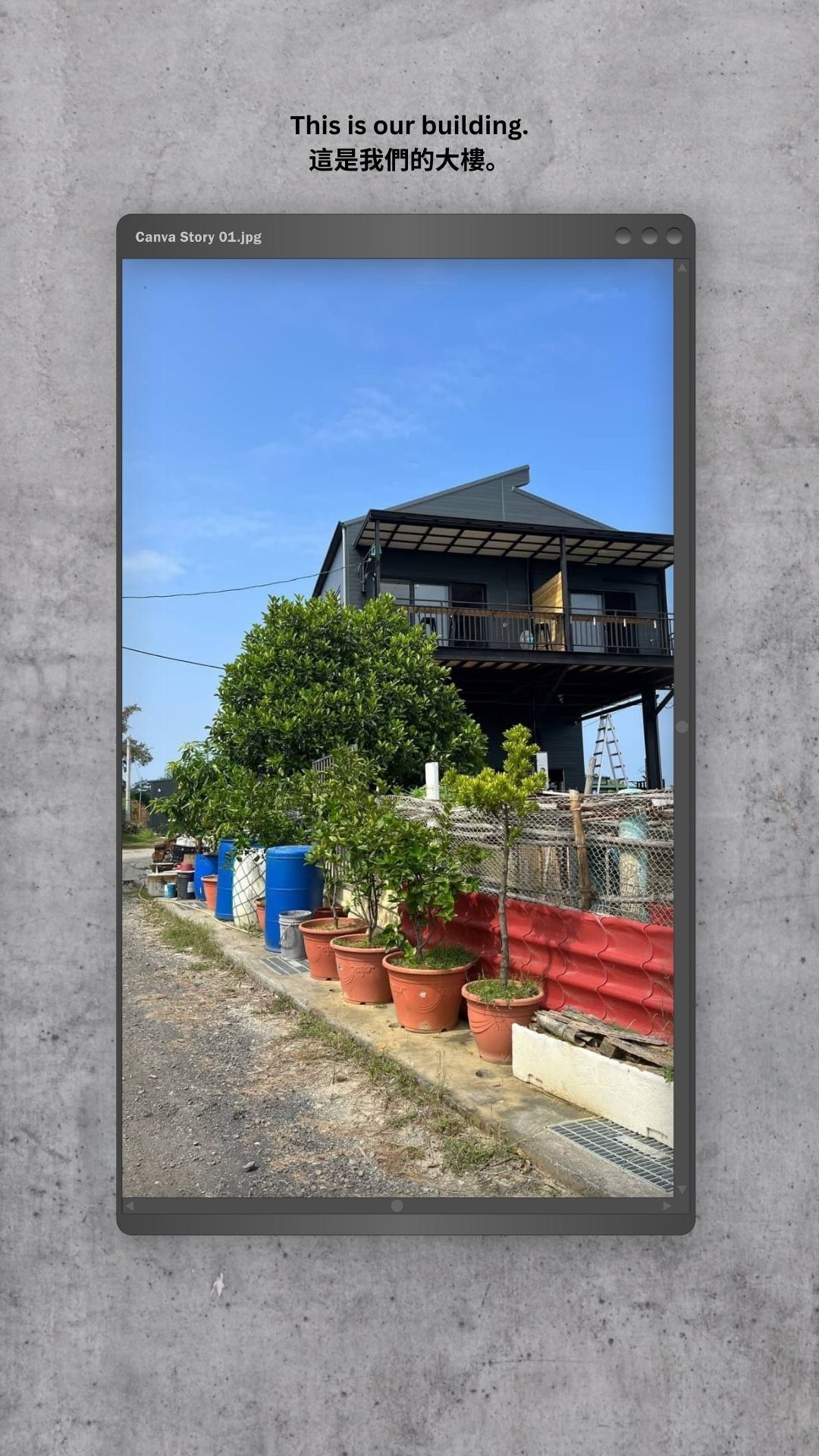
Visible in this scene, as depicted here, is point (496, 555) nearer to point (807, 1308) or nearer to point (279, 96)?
point (279, 96)

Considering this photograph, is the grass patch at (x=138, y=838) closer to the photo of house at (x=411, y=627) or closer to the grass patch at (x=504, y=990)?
the photo of house at (x=411, y=627)

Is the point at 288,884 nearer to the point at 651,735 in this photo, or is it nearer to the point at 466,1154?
the point at 466,1154

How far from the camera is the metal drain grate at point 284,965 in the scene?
201 cm

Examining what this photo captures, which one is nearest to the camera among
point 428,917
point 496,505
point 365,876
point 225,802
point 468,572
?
point 496,505

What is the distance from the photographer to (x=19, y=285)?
1852mm

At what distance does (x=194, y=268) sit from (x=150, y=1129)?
181 centimetres

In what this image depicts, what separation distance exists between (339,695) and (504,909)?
2.40 ft

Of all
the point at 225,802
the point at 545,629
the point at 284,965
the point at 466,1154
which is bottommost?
the point at 466,1154

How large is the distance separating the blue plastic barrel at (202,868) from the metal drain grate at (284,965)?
221 millimetres

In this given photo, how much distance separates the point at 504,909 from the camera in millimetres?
2295

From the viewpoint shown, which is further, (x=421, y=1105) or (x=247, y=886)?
(x=247, y=886)

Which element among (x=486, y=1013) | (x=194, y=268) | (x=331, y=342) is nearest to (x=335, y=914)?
(x=486, y=1013)

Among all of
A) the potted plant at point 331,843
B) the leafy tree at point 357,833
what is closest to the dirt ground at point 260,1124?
the potted plant at point 331,843

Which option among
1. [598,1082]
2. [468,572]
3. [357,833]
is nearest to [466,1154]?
[598,1082]
